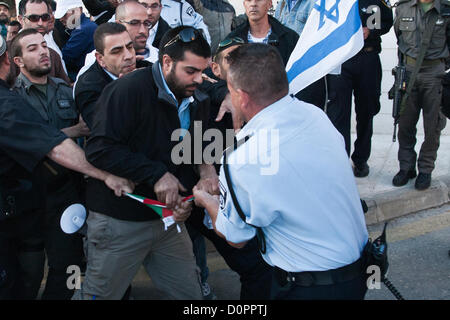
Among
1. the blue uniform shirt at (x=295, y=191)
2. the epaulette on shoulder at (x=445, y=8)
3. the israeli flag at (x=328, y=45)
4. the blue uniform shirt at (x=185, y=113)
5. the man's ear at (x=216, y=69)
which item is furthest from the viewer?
the epaulette on shoulder at (x=445, y=8)

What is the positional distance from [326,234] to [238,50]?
90cm

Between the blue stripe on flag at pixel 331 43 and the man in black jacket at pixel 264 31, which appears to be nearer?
the blue stripe on flag at pixel 331 43

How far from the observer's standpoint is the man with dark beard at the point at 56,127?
3398 mm

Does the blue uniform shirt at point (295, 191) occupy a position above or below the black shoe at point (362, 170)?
above

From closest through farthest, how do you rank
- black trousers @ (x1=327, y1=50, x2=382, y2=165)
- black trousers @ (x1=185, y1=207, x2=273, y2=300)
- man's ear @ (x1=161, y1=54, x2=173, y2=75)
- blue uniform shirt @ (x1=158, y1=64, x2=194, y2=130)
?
man's ear @ (x1=161, y1=54, x2=173, y2=75)
blue uniform shirt @ (x1=158, y1=64, x2=194, y2=130)
black trousers @ (x1=185, y1=207, x2=273, y2=300)
black trousers @ (x1=327, y1=50, x2=382, y2=165)

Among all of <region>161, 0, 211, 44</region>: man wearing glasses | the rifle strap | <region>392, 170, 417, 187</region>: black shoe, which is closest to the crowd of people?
<region>161, 0, 211, 44</region>: man wearing glasses

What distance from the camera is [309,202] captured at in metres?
2.19

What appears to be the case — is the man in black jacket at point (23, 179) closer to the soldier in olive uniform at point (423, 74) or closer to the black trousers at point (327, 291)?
the black trousers at point (327, 291)

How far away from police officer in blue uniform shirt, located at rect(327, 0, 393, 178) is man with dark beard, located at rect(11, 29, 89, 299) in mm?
2850

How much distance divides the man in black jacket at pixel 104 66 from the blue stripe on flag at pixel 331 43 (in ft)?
3.72

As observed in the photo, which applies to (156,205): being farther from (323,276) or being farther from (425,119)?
(425,119)

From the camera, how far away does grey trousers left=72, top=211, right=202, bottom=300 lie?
2916 millimetres

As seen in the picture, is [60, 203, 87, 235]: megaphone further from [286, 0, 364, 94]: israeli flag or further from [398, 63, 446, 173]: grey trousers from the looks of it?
[398, 63, 446, 173]: grey trousers

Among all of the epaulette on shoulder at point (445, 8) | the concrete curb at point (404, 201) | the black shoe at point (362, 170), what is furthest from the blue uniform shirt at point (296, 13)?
the concrete curb at point (404, 201)
